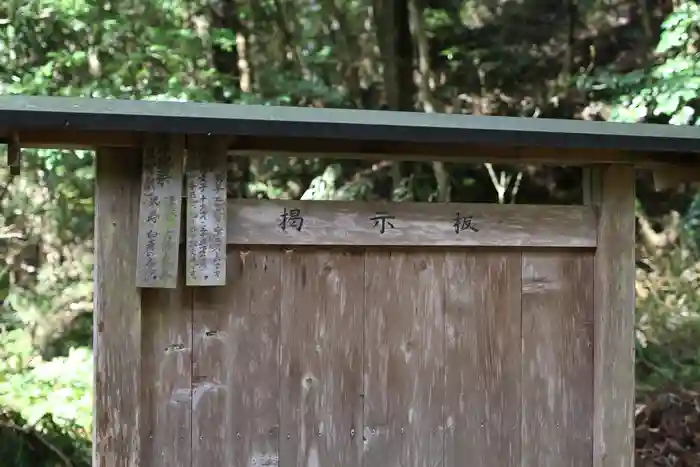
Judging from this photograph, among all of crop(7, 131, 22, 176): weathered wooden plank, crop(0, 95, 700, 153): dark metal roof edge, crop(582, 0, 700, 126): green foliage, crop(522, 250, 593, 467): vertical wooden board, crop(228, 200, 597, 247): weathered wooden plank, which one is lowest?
crop(522, 250, 593, 467): vertical wooden board

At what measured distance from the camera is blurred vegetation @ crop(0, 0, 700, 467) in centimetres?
686

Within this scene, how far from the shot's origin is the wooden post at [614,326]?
9.84ft

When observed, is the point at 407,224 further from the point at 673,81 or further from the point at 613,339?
the point at 673,81

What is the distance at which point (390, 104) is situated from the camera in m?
7.74

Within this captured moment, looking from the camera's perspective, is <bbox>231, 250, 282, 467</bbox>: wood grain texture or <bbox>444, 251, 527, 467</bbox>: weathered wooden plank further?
<bbox>444, 251, 527, 467</bbox>: weathered wooden plank

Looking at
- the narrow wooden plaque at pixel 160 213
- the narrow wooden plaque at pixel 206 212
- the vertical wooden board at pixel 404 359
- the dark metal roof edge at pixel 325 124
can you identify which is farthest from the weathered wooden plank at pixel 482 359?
the narrow wooden plaque at pixel 160 213

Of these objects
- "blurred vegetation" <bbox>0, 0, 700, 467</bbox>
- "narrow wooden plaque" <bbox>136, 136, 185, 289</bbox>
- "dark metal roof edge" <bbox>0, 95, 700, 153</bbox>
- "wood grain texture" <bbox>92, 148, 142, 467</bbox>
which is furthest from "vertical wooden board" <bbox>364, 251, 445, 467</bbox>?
"blurred vegetation" <bbox>0, 0, 700, 467</bbox>

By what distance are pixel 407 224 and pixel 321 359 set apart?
0.63 m

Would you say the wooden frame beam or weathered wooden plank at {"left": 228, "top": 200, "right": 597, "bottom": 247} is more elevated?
the wooden frame beam

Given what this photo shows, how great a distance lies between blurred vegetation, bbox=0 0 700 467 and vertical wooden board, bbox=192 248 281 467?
12.4 feet

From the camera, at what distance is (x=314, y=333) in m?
2.78

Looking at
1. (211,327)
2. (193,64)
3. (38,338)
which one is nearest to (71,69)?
(193,64)

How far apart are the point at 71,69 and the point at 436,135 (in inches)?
169

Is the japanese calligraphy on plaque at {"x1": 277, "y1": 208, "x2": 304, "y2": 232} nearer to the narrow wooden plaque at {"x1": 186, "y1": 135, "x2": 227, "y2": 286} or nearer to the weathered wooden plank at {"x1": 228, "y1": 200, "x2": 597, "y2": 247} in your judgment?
the weathered wooden plank at {"x1": 228, "y1": 200, "x2": 597, "y2": 247}
